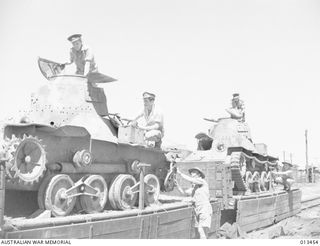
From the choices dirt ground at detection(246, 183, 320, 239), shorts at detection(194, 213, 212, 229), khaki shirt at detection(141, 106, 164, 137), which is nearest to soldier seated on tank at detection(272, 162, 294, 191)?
dirt ground at detection(246, 183, 320, 239)

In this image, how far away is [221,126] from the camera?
18000 millimetres

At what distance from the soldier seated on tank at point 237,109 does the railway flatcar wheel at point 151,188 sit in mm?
8948

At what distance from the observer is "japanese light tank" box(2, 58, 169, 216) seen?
22.0 ft

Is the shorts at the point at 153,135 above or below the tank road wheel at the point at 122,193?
above

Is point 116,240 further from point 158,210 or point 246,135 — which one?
point 246,135

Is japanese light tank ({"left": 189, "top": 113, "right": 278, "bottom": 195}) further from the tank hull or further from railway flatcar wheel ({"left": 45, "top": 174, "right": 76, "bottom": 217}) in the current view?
railway flatcar wheel ({"left": 45, "top": 174, "right": 76, "bottom": 217})

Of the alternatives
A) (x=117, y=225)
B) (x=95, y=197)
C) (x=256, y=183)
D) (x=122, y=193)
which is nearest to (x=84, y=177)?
(x=95, y=197)

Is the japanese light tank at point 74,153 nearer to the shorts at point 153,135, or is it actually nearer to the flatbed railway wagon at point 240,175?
the shorts at point 153,135

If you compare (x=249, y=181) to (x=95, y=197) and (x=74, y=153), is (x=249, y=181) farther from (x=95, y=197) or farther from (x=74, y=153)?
(x=74, y=153)

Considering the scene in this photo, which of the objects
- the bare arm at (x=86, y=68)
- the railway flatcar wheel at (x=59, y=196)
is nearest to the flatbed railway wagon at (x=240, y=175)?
the bare arm at (x=86, y=68)

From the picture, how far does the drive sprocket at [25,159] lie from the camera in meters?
6.25

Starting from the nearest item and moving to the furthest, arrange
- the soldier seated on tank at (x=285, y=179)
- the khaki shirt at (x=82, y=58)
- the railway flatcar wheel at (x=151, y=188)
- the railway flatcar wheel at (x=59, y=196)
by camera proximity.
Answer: the railway flatcar wheel at (x=59, y=196)
the khaki shirt at (x=82, y=58)
the railway flatcar wheel at (x=151, y=188)
the soldier seated on tank at (x=285, y=179)

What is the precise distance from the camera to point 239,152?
15648 mm

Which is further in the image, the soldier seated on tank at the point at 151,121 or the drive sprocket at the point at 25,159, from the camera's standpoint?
the soldier seated on tank at the point at 151,121
